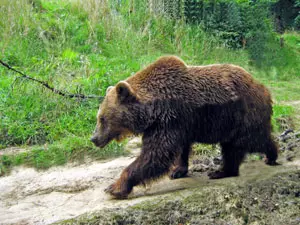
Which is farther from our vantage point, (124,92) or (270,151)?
(270,151)

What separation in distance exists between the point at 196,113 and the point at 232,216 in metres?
1.06

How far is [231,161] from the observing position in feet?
14.5

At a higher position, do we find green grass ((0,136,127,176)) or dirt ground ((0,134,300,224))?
green grass ((0,136,127,176))

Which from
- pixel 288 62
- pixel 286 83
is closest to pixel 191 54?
pixel 286 83

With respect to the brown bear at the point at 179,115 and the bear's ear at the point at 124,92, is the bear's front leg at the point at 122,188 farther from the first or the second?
the bear's ear at the point at 124,92

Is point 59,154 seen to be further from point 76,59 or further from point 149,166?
point 76,59

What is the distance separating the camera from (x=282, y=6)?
1761 cm

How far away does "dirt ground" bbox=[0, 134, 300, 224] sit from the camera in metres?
3.60

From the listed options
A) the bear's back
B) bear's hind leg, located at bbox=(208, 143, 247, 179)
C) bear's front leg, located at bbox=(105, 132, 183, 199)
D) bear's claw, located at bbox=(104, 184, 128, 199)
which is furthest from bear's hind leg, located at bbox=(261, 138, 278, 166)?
bear's claw, located at bbox=(104, 184, 128, 199)

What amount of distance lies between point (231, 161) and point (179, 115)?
0.77 metres

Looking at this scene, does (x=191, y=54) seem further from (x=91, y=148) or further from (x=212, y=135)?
(x=212, y=135)

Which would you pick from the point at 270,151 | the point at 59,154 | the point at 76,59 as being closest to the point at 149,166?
the point at 270,151

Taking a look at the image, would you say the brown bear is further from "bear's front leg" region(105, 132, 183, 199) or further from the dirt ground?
the dirt ground

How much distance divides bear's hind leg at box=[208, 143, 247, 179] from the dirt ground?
113 millimetres
